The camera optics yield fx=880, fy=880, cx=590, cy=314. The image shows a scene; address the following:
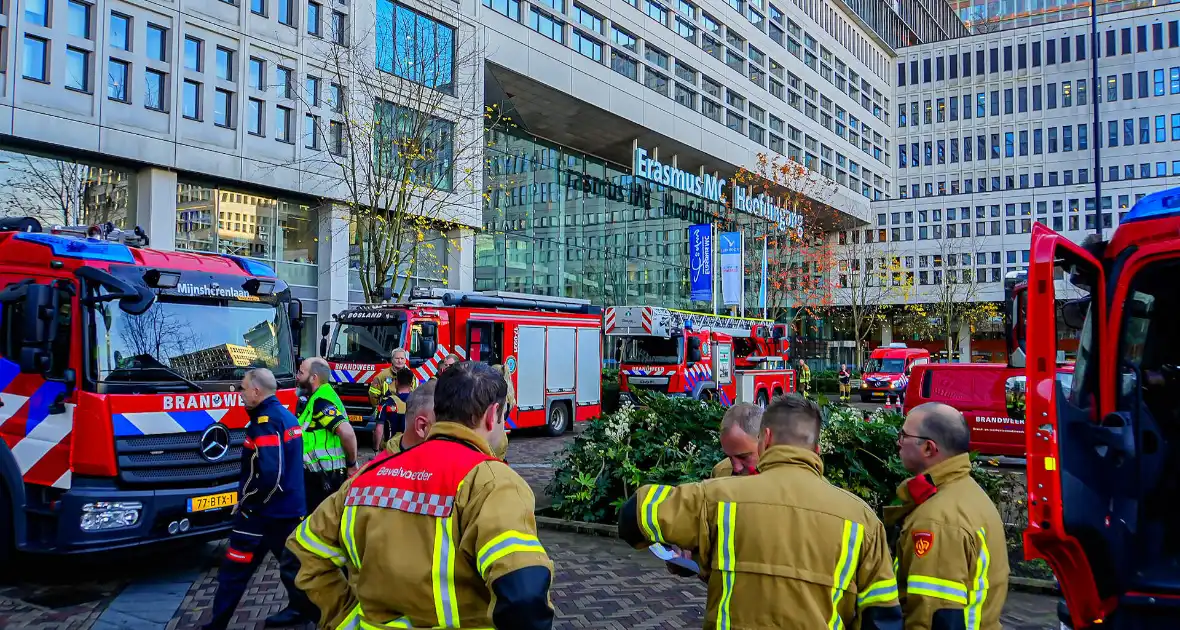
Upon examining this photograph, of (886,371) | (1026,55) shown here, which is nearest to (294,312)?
(886,371)

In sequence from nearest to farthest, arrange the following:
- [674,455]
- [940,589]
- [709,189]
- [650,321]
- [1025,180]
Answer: [940,589] < [674,455] < [650,321] < [709,189] < [1025,180]

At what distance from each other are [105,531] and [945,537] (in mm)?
5935

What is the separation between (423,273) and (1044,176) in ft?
193

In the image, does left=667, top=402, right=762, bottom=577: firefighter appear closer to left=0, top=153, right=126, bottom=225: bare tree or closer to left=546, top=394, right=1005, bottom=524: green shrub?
left=546, top=394, right=1005, bottom=524: green shrub

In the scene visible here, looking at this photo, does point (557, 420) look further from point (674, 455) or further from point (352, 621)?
point (352, 621)

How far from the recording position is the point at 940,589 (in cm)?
288

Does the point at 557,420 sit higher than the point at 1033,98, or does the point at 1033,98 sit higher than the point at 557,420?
the point at 1033,98

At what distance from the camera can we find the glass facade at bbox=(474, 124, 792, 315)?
31797 millimetres

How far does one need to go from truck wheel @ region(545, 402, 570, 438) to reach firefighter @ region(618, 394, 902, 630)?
55.8 ft

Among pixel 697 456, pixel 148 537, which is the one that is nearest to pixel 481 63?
pixel 697 456

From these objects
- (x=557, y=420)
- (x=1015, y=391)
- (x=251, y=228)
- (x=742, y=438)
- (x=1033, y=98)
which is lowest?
(x=557, y=420)

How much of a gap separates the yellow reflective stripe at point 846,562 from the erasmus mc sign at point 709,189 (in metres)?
34.4

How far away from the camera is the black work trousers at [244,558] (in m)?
5.30

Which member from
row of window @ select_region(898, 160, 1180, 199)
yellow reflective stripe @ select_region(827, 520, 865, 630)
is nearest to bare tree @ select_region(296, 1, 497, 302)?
yellow reflective stripe @ select_region(827, 520, 865, 630)
